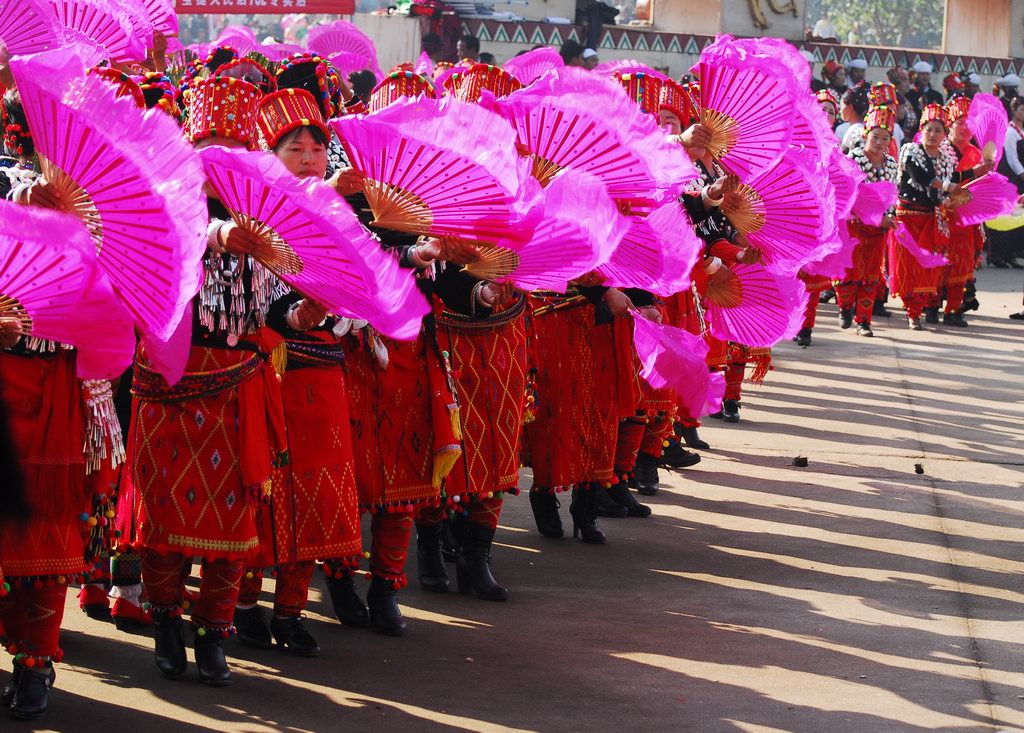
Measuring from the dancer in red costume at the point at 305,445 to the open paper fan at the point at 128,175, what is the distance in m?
1.00

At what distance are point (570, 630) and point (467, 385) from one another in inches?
37.9

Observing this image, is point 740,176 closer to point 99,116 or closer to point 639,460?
point 639,460

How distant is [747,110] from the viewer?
22.2 feet

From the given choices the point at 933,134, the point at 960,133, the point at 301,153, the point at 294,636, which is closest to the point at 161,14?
the point at 301,153

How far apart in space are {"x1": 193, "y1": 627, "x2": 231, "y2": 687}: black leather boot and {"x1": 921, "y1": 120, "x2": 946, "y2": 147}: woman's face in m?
9.92

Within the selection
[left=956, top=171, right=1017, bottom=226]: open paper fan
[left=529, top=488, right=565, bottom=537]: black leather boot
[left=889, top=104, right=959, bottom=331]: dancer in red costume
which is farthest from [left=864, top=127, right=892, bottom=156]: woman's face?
[left=529, top=488, right=565, bottom=537]: black leather boot

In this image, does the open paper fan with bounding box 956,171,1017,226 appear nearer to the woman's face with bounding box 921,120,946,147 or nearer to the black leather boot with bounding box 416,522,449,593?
the woman's face with bounding box 921,120,946,147

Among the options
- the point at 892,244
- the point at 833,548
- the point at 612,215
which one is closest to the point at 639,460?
the point at 833,548

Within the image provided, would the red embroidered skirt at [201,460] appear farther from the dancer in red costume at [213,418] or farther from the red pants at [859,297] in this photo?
the red pants at [859,297]

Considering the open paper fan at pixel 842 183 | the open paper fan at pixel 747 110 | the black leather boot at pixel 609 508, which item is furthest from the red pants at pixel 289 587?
the open paper fan at pixel 842 183

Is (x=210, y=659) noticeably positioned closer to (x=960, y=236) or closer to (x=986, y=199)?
(x=986, y=199)

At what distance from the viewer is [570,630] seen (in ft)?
17.9

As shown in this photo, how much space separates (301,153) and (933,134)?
9.49 metres

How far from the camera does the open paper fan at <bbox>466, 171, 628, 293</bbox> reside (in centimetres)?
473
